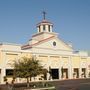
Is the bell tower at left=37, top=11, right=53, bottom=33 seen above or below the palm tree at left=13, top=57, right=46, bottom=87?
above

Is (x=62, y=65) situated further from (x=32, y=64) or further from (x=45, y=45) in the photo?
(x=32, y=64)

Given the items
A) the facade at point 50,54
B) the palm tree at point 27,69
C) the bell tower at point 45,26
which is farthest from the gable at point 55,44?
the palm tree at point 27,69

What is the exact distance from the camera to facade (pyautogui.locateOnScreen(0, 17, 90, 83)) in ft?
168

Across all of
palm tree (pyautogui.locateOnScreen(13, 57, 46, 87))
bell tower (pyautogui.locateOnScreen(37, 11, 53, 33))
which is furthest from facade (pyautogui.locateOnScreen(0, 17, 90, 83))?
palm tree (pyautogui.locateOnScreen(13, 57, 46, 87))

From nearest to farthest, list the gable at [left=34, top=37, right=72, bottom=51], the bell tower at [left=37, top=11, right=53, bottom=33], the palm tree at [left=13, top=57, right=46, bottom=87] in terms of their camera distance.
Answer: the palm tree at [left=13, top=57, right=46, bottom=87] < the gable at [left=34, top=37, right=72, bottom=51] < the bell tower at [left=37, top=11, right=53, bottom=33]

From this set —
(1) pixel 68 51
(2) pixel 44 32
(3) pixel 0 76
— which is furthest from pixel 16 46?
(1) pixel 68 51

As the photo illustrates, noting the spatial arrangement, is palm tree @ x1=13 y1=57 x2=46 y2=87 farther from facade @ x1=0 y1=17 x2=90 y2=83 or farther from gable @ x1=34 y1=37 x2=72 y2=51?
gable @ x1=34 y1=37 x2=72 y2=51

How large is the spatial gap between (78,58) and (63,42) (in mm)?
6572

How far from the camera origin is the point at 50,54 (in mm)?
59719

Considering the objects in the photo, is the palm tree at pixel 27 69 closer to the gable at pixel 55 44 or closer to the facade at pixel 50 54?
the facade at pixel 50 54

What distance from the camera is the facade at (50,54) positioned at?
168 ft

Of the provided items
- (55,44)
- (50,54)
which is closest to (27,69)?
(50,54)

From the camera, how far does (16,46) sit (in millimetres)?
53031

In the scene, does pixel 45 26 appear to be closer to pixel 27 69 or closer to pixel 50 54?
pixel 50 54
